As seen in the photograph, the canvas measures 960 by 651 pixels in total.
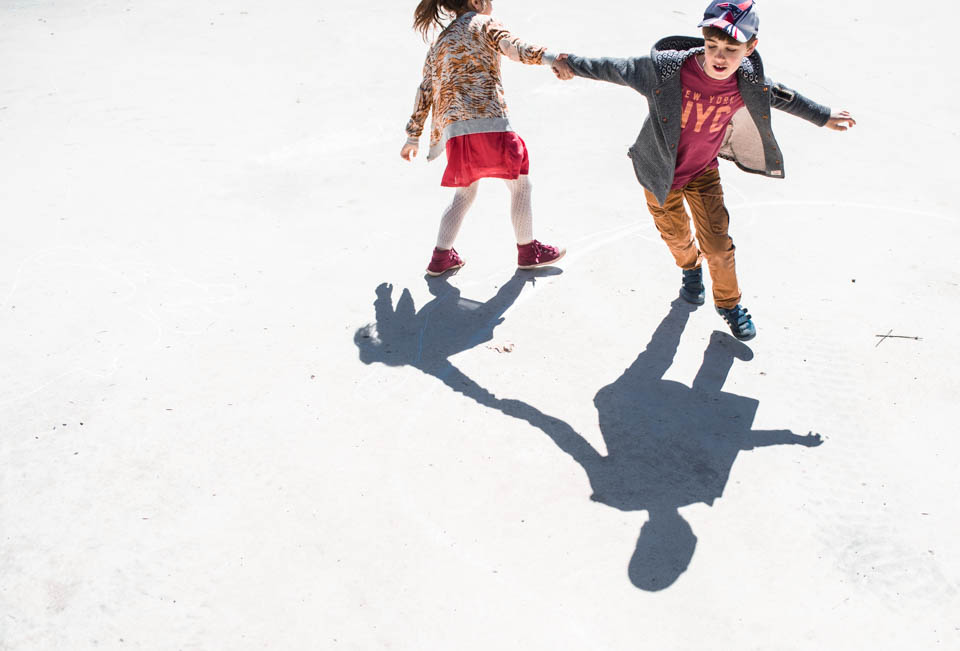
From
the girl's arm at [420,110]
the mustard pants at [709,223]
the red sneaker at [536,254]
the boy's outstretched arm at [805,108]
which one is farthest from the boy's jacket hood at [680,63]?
the red sneaker at [536,254]

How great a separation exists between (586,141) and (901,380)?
107 inches

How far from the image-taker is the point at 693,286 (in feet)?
12.9

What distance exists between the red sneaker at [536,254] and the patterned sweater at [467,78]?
0.66 metres

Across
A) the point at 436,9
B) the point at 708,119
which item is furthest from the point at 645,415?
the point at 436,9

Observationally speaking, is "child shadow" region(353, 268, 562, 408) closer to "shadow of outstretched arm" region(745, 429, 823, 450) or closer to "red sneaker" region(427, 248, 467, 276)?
"red sneaker" region(427, 248, 467, 276)

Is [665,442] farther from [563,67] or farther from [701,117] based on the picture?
[563,67]

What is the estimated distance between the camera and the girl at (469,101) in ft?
11.7

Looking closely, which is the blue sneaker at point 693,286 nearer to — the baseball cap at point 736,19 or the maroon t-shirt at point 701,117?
the maroon t-shirt at point 701,117

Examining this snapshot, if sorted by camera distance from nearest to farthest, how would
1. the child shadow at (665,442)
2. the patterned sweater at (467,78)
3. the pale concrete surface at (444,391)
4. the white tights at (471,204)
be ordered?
1. the pale concrete surface at (444,391)
2. the child shadow at (665,442)
3. the patterned sweater at (467,78)
4. the white tights at (471,204)

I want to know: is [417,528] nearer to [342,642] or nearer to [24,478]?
[342,642]

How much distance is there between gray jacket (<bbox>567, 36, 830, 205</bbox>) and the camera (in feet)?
10.3

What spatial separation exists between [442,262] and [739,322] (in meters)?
1.51

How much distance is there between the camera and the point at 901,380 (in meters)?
Result: 3.40

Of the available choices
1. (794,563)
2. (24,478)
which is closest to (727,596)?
(794,563)
